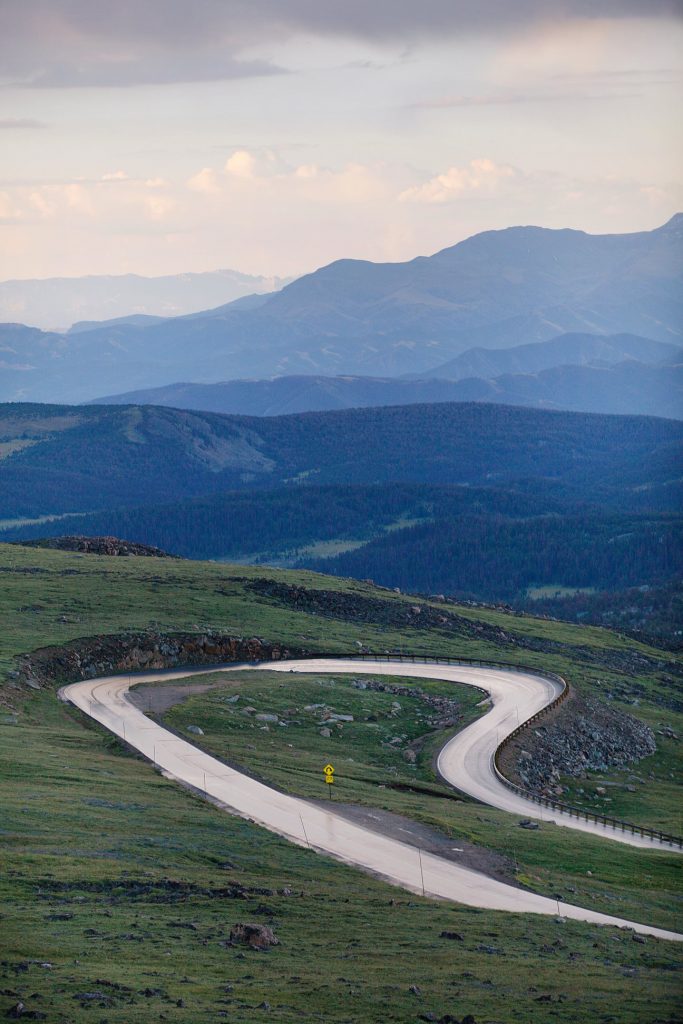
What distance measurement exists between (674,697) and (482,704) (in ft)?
118

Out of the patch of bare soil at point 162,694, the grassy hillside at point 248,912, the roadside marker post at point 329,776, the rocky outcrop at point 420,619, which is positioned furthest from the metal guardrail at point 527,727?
the patch of bare soil at point 162,694

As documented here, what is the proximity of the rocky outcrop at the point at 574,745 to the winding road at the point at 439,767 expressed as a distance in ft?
5.72

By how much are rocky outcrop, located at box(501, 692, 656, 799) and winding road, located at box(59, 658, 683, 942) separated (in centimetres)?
174

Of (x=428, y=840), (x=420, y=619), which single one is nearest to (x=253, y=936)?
(x=428, y=840)

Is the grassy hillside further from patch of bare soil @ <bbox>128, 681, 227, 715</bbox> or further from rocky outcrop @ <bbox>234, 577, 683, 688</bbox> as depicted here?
rocky outcrop @ <bbox>234, 577, 683, 688</bbox>

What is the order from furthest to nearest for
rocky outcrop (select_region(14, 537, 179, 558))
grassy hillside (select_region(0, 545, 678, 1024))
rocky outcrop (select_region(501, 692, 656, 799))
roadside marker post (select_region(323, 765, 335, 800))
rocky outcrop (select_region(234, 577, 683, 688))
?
rocky outcrop (select_region(14, 537, 179, 558)), rocky outcrop (select_region(234, 577, 683, 688)), rocky outcrop (select_region(501, 692, 656, 799)), roadside marker post (select_region(323, 765, 335, 800)), grassy hillside (select_region(0, 545, 678, 1024))

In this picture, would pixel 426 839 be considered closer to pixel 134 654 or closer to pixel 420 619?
pixel 134 654

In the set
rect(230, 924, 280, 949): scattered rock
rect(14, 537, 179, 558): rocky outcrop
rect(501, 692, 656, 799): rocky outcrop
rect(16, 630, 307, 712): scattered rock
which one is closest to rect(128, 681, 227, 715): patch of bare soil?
rect(16, 630, 307, 712): scattered rock

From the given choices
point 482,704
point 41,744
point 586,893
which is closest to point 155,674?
point 482,704

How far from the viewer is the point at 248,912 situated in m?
43.6

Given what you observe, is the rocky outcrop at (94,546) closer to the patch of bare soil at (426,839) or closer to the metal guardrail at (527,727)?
the metal guardrail at (527,727)

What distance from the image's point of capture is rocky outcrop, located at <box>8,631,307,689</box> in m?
93.6

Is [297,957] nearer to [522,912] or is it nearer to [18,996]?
[18,996]

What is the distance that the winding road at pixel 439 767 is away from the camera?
173ft
